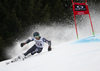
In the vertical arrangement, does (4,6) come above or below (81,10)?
above

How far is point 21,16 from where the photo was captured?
14195 mm

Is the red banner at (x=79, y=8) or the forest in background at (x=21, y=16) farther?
the forest in background at (x=21, y=16)

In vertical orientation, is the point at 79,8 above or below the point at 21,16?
below

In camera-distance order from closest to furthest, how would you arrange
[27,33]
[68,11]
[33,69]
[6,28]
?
[33,69] → [6,28] → [27,33] → [68,11]

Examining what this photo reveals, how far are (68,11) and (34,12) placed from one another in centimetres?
554

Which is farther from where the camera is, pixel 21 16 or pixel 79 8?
pixel 21 16

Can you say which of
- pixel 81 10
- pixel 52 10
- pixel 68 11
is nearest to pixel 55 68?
pixel 81 10

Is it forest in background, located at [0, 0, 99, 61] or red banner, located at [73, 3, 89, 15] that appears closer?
red banner, located at [73, 3, 89, 15]

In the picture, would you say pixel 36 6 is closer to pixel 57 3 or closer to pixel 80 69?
pixel 57 3

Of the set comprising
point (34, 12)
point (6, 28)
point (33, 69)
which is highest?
point (34, 12)

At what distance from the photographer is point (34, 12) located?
15477 mm

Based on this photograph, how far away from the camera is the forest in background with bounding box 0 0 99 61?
1227cm

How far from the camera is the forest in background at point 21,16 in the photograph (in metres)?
12.3

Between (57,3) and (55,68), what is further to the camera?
(57,3)
